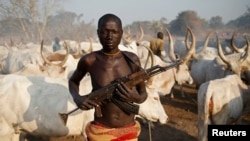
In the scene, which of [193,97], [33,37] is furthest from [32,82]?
[33,37]

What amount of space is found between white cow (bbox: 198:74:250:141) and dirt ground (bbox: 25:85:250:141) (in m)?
0.96

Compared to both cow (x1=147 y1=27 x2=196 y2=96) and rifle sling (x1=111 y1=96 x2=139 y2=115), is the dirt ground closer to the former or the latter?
cow (x1=147 y1=27 x2=196 y2=96)

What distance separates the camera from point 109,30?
9.18ft

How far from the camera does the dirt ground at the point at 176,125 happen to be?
685cm

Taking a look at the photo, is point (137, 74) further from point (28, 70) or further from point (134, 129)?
point (28, 70)

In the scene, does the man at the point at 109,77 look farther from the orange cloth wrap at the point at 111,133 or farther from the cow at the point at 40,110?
the cow at the point at 40,110

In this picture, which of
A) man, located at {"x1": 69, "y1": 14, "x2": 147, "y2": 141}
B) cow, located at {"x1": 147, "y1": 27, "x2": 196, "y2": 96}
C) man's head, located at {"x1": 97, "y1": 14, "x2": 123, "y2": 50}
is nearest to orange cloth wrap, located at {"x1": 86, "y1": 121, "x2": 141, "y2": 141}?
man, located at {"x1": 69, "y1": 14, "x2": 147, "y2": 141}

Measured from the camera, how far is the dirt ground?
22.5ft

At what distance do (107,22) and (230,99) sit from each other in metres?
3.57

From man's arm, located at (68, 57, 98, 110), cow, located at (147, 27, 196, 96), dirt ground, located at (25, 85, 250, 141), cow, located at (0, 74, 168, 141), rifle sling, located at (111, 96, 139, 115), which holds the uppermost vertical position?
man's arm, located at (68, 57, 98, 110)

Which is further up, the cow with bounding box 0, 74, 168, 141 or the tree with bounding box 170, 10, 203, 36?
the tree with bounding box 170, 10, 203, 36

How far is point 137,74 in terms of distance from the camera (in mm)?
2781

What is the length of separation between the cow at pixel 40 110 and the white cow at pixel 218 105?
3.09 feet

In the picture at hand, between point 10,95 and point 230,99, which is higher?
point 10,95
